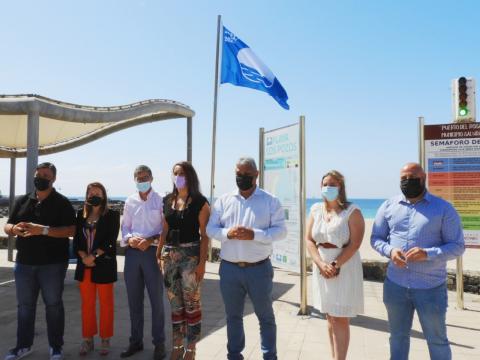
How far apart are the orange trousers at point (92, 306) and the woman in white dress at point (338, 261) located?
2107 mm

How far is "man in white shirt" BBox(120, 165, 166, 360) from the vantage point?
423 centimetres

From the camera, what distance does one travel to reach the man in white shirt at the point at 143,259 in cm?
423

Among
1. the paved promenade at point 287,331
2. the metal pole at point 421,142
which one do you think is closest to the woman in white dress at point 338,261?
the paved promenade at point 287,331

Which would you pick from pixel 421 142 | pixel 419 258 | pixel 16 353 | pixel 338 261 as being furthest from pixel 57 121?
pixel 419 258

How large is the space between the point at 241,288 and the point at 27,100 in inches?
218

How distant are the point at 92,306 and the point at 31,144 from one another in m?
4.13

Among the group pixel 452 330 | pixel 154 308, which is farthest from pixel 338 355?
pixel 452 330

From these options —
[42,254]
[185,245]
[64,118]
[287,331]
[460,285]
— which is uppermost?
[64,118]

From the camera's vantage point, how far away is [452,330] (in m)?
5.39

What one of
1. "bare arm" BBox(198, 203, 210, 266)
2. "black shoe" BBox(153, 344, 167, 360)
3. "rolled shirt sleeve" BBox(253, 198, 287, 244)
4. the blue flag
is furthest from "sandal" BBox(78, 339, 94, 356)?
the blue flag

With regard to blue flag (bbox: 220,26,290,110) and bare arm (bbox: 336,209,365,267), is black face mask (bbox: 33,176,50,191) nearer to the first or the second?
bare arm (bbox: 336,209,365,267)

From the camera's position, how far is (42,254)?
4059 millimetres

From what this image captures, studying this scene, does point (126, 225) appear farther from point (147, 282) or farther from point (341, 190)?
point (341, 190)

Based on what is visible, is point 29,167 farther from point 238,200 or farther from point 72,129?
point 238,200
